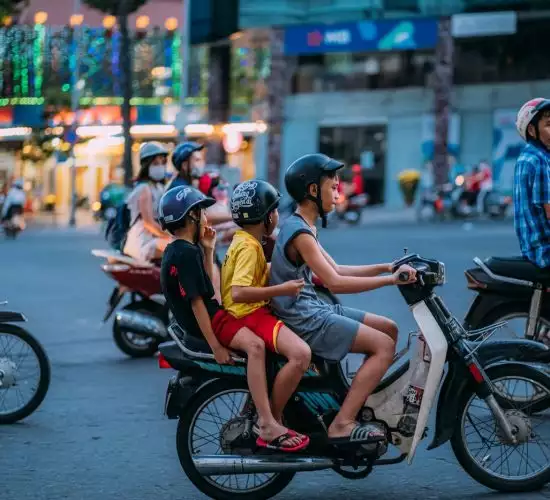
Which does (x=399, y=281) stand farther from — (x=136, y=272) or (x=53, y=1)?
(x=53, y=1)

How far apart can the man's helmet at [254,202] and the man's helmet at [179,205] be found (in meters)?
0.16

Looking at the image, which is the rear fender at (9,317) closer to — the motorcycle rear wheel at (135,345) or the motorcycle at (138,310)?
the motorcycle at (138,310)

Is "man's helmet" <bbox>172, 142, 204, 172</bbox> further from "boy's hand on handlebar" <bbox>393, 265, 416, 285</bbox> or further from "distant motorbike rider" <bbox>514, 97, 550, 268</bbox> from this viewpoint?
"boy's hand on handlebar" <bbox>393, 265, 416, 285</bbox>

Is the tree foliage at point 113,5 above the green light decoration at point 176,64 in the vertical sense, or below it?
above

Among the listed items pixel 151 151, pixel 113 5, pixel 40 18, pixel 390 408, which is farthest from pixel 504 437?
pixel 40 18

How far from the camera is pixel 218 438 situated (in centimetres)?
616

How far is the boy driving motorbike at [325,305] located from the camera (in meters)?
5.97

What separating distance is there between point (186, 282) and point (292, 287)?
51cm

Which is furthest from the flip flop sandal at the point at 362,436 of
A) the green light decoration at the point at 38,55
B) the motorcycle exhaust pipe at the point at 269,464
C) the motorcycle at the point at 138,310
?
the green light decoration at the point at 38,55

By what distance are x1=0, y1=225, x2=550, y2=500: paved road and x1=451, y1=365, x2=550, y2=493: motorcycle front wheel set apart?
10cm

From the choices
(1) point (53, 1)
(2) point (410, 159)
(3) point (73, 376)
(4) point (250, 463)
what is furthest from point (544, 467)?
(1) point (53, 1)

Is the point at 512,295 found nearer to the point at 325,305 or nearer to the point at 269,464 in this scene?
the point at 325,305

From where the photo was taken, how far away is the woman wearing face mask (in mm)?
11281

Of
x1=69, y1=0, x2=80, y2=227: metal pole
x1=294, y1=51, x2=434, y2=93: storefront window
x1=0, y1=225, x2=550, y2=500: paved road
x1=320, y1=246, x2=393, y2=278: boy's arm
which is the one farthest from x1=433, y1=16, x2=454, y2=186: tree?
x1=320, y1=246, x2=393, y2=278: boy's arm
